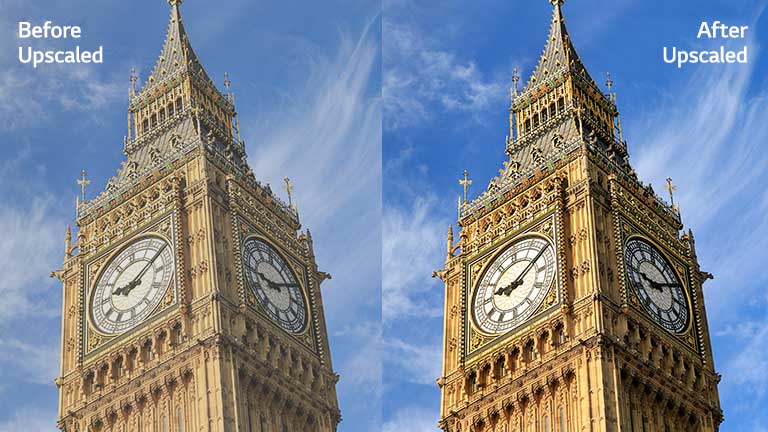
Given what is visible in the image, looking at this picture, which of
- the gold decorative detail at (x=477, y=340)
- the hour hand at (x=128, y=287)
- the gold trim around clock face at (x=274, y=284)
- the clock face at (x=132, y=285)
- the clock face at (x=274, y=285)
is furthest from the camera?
the clock face at (x=274, y=285)

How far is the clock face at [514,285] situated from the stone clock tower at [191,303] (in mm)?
9385

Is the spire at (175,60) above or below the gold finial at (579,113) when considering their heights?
above

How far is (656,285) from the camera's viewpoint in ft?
317

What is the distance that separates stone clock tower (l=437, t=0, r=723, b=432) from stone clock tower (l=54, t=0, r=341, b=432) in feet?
26.1

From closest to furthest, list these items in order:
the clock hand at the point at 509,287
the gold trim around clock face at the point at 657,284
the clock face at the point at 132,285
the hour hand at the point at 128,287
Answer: the gold trim around clock face at the point at 657,284 < the clock face at the point at 132,285 < the clock hand at the point at 509,287 < the hour hand at the point at 128,287

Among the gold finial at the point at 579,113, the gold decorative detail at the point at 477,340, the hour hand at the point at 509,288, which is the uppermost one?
the gold finial at the point at 579,113

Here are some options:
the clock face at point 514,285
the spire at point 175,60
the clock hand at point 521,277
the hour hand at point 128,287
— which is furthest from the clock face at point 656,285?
the spire at point 175,60

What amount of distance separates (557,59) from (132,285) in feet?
94.8

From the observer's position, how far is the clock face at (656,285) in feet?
312

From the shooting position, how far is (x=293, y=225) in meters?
105

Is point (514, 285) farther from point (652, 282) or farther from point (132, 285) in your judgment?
point (132, 285)

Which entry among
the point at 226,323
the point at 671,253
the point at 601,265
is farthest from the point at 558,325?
the point at 226,323

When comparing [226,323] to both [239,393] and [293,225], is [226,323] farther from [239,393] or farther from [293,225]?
[293,225]

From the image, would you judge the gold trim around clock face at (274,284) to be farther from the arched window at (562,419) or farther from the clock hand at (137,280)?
the arched window at (562,419)
